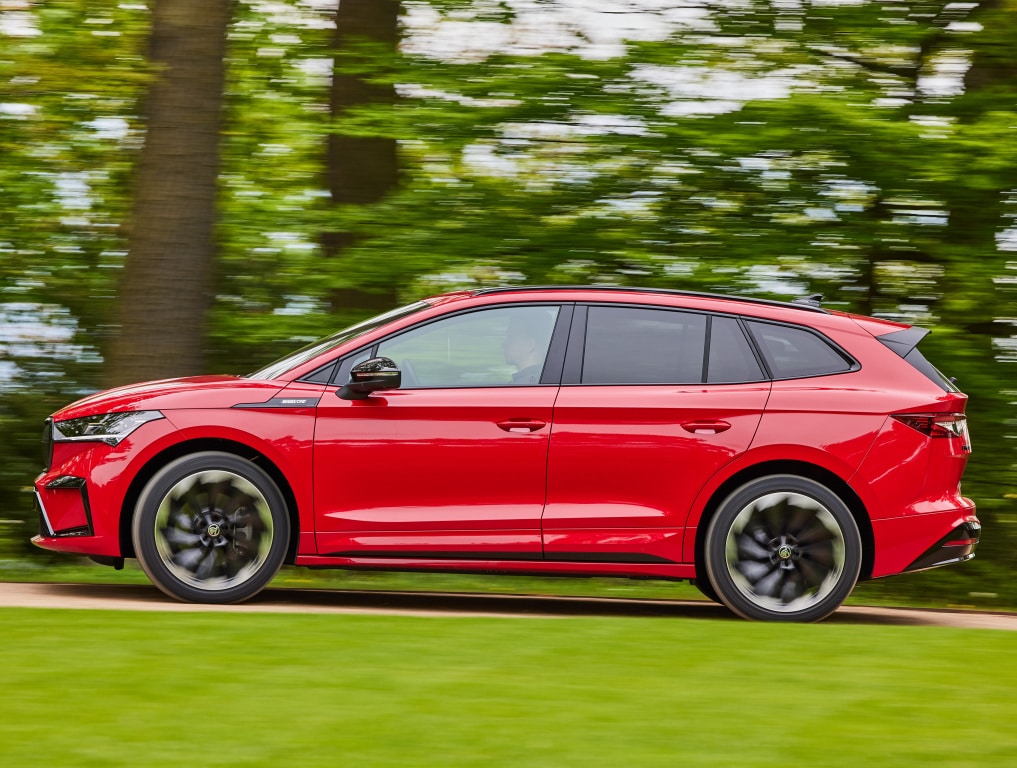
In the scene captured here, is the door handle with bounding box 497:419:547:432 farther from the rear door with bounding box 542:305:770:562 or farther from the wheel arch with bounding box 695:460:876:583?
the wheel arch with bounding box 695:460:876:583

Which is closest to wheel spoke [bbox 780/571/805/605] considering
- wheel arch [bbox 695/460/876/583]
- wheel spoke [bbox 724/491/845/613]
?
wheel spoke [bbox 724/491/845/613]

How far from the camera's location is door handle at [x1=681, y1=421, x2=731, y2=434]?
313 inches

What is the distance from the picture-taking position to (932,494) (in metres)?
7.96

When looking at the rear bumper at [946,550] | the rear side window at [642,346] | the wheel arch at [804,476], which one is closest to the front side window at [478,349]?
the rear side window at [642,346]

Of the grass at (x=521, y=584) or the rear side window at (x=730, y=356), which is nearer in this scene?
the rear side window at (x=730, y=356)

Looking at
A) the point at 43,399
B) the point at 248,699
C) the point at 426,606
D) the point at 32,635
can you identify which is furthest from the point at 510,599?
the point at 43,399

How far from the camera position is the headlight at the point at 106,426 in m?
7.98

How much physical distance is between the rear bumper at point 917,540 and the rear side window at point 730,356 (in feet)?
3.55

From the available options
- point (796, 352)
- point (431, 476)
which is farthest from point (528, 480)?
point (796, 352)

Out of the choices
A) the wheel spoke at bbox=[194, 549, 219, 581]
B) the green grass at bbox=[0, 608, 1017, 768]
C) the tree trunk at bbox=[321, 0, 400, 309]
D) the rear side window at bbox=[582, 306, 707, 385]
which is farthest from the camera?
the tree trunk at bbox=[321, 0, 400, 309]

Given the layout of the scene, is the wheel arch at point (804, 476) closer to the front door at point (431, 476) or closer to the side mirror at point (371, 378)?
the front door at point (431, 476)

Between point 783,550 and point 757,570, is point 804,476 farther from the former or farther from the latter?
point 757,570

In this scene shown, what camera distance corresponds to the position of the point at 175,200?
35.8 ft

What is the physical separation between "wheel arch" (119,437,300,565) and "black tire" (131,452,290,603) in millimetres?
78
